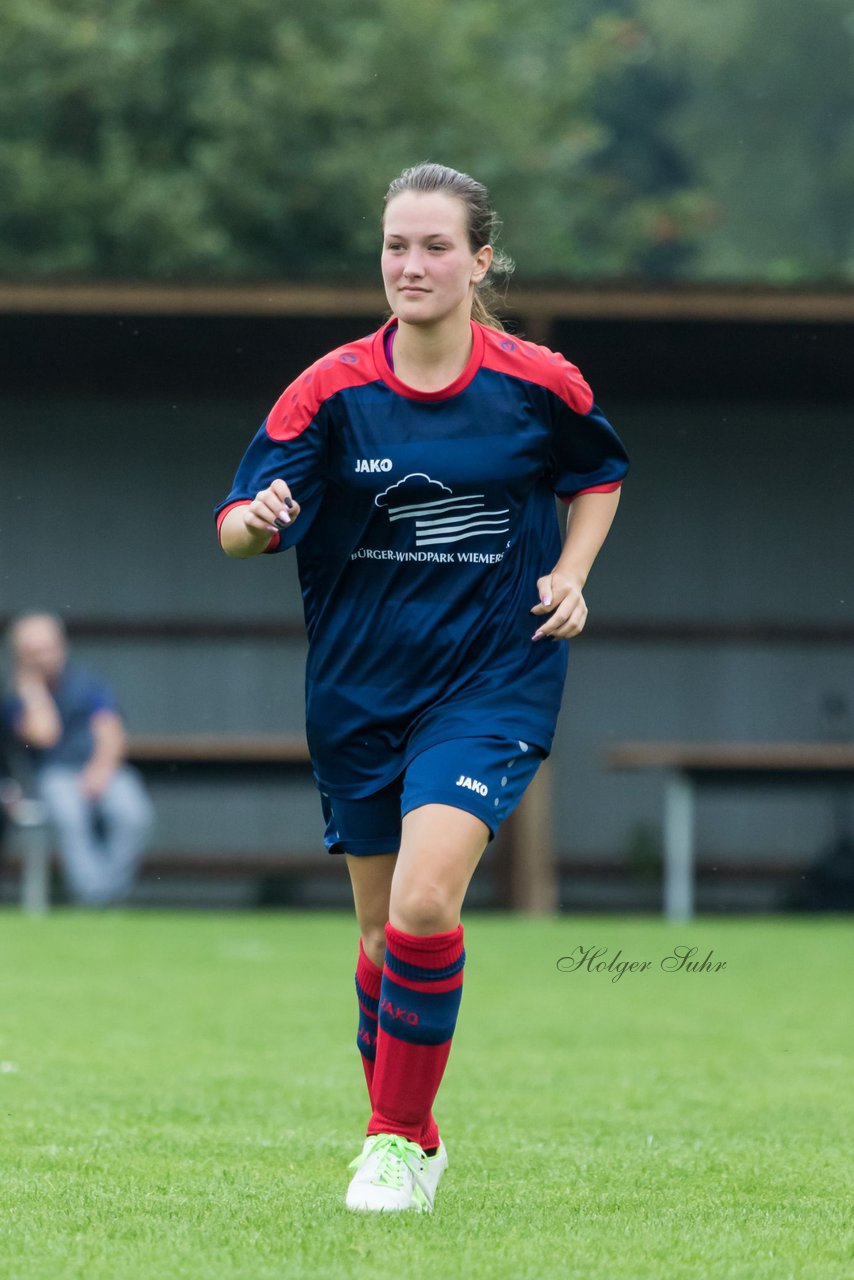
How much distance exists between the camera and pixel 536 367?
4.15 metres

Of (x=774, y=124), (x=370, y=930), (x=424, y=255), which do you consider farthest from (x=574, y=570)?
(x=774, y=124)

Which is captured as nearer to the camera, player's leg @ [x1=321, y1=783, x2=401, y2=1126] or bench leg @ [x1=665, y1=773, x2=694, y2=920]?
player's leg @ [x1=321, y1=783, x2=401, y2=1126]

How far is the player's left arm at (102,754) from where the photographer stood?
12039 millimetres

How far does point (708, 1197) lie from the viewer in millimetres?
3965

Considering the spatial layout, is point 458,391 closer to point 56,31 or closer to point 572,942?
point 572,942

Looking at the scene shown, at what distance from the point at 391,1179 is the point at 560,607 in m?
1.07

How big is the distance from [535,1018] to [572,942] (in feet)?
10.6

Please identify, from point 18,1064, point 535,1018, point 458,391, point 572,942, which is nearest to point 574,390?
point 458,391

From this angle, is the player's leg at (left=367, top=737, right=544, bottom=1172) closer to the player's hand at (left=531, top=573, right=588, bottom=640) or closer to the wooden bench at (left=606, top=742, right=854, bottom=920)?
the player's hand at (left=531, top=573, right=588, bottom=640)

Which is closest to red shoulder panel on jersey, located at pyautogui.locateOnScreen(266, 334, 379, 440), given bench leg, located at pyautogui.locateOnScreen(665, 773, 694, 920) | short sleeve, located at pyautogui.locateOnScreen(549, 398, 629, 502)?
short sleeve, located at pyautogui.locateOnScreen(549, 398, 629, 502)

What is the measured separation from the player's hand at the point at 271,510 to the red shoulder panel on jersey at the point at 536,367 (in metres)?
0.57

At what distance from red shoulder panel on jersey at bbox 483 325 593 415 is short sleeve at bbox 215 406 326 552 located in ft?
1.21

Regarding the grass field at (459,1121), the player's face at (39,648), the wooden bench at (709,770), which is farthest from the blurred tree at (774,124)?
the grass field at (459,1121)

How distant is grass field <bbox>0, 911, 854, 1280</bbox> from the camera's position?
3410 millimetres
